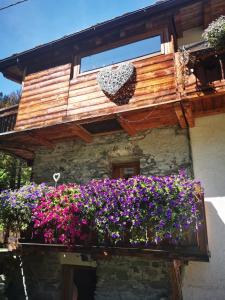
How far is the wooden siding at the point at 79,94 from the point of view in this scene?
5.96 m

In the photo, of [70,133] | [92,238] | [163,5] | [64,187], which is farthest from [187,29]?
[92,238]

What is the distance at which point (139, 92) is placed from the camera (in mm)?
6094

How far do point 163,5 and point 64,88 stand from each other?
333 centimetres

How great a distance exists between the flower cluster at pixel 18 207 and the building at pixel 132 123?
652 millimetres

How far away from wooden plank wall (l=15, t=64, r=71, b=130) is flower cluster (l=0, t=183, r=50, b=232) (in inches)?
80.0

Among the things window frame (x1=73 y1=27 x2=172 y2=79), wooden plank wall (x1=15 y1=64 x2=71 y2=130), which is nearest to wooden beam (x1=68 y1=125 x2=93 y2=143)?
wooden plank wall (x1=15 y1=64 x2=71 y2=130)

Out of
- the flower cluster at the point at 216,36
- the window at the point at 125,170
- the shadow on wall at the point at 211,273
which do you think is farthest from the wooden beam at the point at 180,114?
the shadow on wall at the point at 211,273

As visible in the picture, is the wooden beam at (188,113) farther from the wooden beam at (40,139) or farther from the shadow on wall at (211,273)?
the wooden beam at (40,139)

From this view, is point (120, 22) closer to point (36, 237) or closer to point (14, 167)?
point (36, 237)

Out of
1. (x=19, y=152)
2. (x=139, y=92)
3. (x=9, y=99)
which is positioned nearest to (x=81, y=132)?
(x=139, y=92)

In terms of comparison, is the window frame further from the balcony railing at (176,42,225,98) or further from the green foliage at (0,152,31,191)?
the green foliage at (0,152,31,191)

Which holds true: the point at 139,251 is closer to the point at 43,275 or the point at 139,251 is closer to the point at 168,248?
the point at 168,248

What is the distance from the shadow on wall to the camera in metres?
4.89

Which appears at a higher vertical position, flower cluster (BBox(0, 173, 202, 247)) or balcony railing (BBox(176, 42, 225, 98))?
balcony railing (BBox(176, 42, 225, 98))
